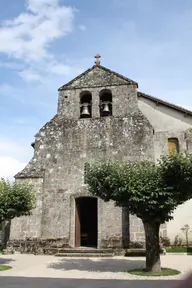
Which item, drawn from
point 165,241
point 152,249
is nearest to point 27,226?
point 165,241

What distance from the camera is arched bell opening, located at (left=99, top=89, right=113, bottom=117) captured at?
2058 cm

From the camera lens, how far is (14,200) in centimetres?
1286

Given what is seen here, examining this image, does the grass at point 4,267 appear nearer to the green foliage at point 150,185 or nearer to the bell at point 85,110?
the green foliage at point 150,185

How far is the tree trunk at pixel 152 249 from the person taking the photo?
1085 centimetres

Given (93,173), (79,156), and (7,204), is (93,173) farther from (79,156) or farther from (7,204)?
(79,156)

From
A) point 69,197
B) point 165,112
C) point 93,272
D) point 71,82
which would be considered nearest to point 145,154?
point 165,112

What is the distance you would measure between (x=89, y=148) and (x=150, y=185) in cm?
907

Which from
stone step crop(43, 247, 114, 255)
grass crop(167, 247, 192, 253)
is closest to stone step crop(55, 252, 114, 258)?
stone step crop(43, 247, 114, 255)

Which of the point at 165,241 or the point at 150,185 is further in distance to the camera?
the point at 165,241

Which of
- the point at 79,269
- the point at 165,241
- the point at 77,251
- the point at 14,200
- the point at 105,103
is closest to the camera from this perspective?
the point at 79,269

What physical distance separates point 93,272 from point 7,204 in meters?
4.45

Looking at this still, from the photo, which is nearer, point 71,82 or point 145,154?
point 145,154

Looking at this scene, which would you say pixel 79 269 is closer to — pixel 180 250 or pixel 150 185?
pixel 150 185

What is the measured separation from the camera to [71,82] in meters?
21.9
